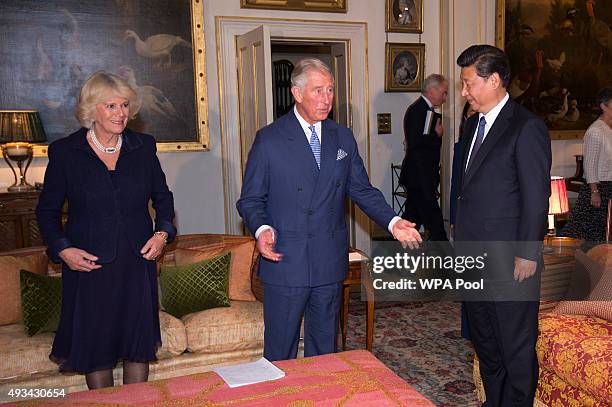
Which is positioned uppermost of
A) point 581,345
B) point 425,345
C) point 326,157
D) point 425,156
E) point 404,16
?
point 404,16

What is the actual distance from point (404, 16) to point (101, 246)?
5315 millimetres

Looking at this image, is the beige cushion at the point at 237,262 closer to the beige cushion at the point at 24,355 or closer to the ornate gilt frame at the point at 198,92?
the beige cushion at the point at 24,355

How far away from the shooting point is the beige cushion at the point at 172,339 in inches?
133

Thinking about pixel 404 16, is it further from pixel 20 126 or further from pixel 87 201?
pixel 87 201

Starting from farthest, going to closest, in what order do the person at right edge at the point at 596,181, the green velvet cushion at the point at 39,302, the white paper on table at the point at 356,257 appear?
the person at right edge at the point at 596,181
the white paper on table at the point at 356,257
the green velvet cushion at the point at 39,302

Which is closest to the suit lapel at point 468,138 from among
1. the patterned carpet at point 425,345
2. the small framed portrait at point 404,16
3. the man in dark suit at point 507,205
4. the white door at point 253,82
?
the man in dark suit at point 507,205

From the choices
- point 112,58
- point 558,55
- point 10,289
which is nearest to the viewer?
point 10,289

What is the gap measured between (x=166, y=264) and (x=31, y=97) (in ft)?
9.12

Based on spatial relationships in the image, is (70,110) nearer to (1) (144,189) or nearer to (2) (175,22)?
(2) (175,22)

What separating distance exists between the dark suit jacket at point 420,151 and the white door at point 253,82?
5.29ft

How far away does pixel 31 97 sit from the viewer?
5672 millimetres

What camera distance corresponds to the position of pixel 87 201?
2615 mm

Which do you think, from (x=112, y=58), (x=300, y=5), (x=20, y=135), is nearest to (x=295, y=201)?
(x=20, y=135)

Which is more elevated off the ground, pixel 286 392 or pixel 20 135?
pixel 20 135
